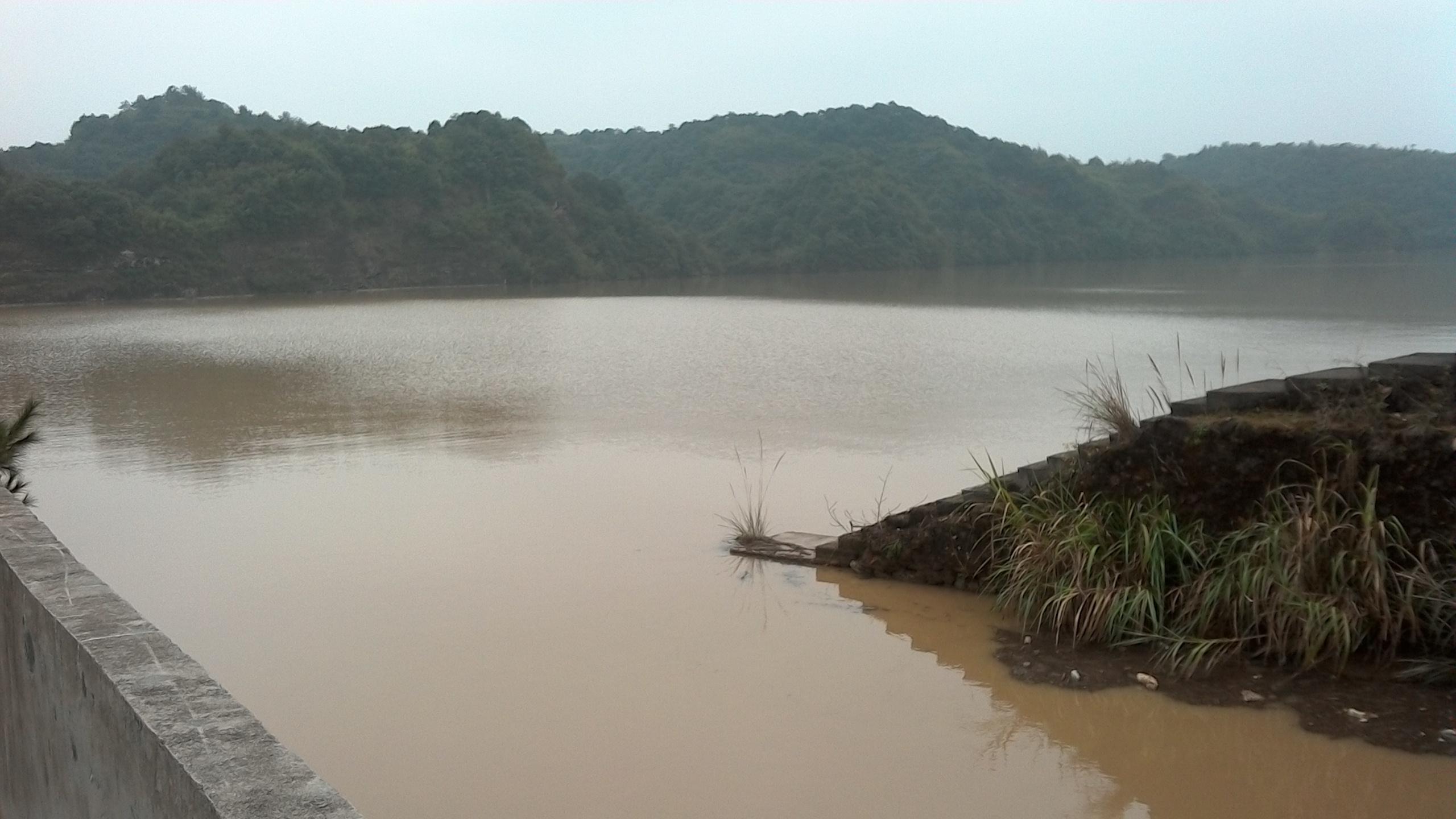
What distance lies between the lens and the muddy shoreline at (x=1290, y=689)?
4.00 metres

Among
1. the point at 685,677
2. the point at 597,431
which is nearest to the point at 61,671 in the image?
the point at 685,677

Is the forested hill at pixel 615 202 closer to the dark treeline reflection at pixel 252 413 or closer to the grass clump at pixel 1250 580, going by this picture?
the dark treeline reflection at pixel 252 413

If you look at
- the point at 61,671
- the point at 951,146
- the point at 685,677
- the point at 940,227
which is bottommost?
the point at 685,677

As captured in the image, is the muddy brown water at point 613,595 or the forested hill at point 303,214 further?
the forested hill at point 303,214

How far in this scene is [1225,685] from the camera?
4477 mm

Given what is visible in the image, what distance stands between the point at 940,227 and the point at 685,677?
7294cm

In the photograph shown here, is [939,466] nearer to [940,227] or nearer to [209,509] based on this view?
[209,509]

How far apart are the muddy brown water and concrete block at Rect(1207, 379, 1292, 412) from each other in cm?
138

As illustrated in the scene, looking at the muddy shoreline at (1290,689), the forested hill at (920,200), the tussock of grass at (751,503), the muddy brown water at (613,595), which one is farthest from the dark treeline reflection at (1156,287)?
the muddy shoreline at (1290,689)

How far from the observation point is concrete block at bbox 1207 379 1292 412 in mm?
5191

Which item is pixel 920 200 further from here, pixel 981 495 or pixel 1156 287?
pixel 981 495

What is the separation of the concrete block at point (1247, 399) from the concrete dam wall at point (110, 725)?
4.27 metres

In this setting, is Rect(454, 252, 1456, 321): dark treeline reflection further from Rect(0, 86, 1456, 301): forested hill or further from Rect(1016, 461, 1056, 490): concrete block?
Rect(1016, 461, 1056, 490): concrete block

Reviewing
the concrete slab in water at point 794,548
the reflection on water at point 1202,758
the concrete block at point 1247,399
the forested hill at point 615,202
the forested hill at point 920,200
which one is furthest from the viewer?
the forested hill at point 920,200
